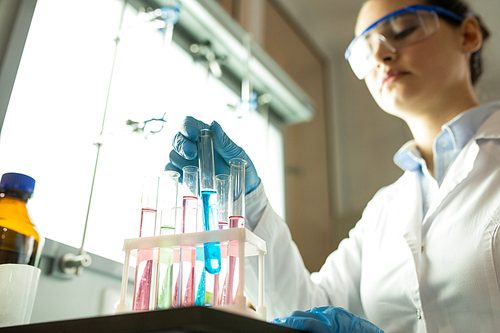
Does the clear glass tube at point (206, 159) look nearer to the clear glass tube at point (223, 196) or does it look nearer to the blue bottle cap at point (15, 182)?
the clear glass tube at point (223, 196)

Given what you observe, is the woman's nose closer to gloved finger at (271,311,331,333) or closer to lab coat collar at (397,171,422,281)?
lab coat collar at (397,171,422,281)

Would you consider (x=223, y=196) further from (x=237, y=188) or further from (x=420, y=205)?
(x=420, y=205)

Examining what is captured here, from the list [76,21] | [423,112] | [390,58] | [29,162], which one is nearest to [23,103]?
[29,162]

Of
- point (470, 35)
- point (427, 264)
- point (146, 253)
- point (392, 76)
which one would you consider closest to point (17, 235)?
point (146, 253)

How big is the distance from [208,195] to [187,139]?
0.12m

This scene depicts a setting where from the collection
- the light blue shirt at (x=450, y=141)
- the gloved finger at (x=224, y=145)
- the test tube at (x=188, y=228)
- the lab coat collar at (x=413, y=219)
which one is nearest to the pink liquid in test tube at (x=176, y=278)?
the test tube at (x=188, y=228)

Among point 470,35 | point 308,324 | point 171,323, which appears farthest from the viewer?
point 470,35

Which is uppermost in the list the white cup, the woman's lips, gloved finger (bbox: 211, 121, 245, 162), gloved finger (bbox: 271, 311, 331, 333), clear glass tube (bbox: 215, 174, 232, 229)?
the woman's lips

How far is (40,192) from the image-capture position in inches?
42.9

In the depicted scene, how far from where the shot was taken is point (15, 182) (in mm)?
832

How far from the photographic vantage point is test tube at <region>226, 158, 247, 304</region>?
700 millimetres

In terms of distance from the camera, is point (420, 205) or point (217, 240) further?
point (420, 205)

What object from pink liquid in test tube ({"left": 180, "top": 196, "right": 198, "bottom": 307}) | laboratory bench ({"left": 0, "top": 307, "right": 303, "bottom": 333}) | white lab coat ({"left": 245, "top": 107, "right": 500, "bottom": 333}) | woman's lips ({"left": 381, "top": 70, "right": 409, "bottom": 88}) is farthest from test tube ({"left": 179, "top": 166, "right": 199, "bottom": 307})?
woman's lips ({"left": 381, "top": 70, "right": 409, "bottom": 88})

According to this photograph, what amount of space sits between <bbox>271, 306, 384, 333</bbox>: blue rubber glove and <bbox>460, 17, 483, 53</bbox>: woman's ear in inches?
41.1
